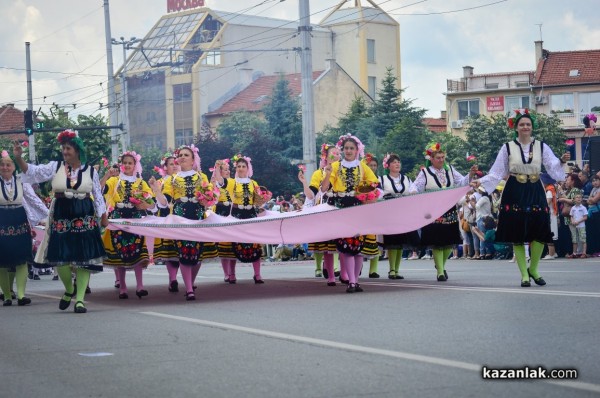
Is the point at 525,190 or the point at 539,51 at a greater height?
the point at 539,51

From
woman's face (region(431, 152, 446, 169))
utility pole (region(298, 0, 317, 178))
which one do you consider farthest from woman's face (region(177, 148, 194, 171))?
utility pole (region(298, 0, 317, 178))

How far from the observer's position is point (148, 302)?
14867mm

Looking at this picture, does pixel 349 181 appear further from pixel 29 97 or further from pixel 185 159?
pixel 29 97

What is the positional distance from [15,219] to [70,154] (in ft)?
7.32

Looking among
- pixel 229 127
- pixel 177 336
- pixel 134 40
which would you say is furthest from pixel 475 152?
pixel 177 336

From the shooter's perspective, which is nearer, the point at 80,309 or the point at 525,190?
the point at 80,309

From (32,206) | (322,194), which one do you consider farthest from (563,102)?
(32,206)

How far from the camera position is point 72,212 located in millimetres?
13742

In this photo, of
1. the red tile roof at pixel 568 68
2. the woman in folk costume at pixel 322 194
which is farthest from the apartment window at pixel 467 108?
the woman in folk costume at pixel 322 194

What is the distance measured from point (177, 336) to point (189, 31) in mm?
82506

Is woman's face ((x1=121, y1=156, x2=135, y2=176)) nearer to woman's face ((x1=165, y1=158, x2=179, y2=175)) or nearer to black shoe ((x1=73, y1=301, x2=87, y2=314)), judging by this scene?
woman's face ((x1=165, y1=158, x2=179, y2=175))

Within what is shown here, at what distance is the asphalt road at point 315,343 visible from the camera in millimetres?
7305

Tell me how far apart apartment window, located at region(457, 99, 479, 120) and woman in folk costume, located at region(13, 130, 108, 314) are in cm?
8481

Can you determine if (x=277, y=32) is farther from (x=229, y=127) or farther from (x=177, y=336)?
(x=177, y=336)
